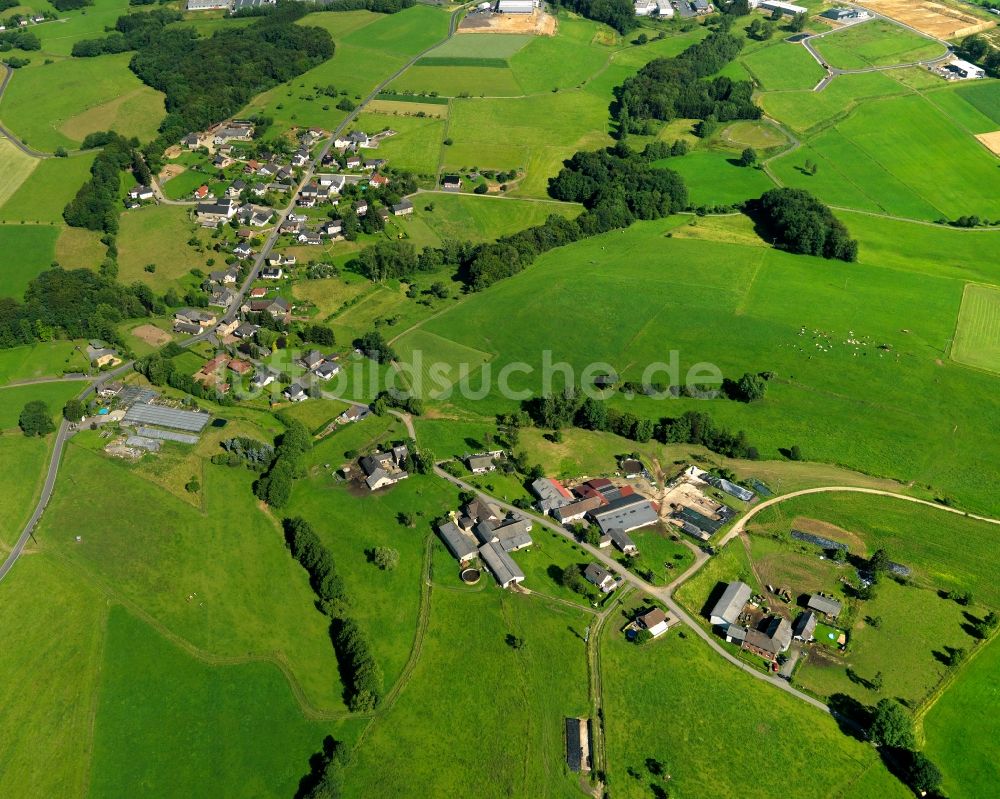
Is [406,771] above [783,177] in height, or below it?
below

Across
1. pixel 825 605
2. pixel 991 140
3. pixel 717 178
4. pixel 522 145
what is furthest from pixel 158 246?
pixel 991 140

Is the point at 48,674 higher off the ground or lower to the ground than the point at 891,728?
lower

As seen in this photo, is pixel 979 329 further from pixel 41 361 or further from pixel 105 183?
pixel 105 183

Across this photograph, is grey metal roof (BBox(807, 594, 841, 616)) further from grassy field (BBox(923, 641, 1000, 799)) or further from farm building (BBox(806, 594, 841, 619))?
grassy field (BBox(923, 641, 1000, 799))

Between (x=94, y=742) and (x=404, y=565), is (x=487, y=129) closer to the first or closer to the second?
(x=404, y=565)

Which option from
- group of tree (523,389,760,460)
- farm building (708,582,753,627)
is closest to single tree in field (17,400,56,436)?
group of tree (523,389,760,460)

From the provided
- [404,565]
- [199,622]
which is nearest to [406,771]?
[404,565]
